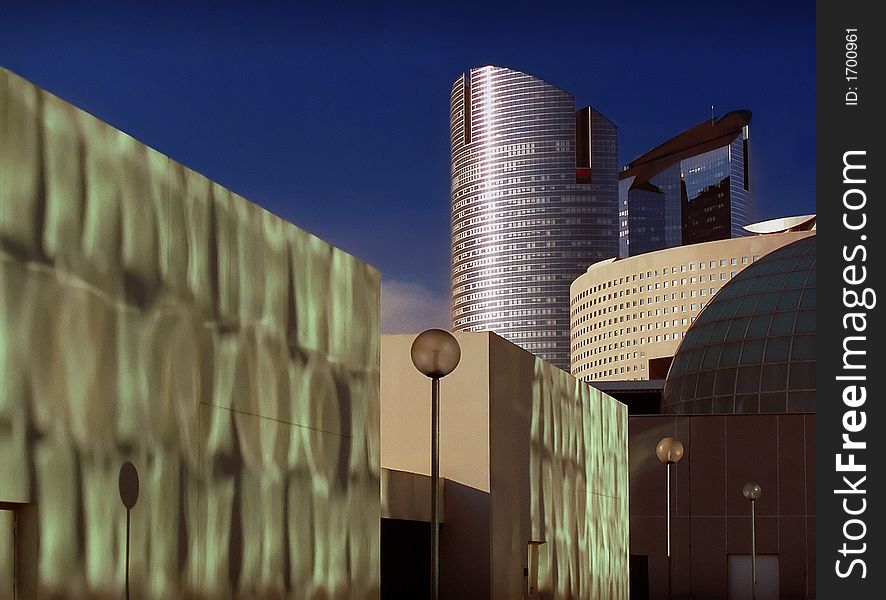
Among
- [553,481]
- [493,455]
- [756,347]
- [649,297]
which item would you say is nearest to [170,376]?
[493,455]

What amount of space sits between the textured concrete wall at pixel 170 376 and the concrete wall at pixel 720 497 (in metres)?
29.3

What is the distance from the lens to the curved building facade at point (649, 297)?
6914 inches

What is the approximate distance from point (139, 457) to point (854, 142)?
1000cm

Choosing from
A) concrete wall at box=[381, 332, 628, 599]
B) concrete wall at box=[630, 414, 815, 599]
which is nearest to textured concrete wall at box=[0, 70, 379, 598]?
concrete wall at box=[381, 332, 628, 599]

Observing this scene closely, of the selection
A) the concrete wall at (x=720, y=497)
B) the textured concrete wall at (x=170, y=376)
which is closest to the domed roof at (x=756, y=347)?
the concrete wall at (x=720, y=497)

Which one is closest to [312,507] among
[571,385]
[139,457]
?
[139,457]

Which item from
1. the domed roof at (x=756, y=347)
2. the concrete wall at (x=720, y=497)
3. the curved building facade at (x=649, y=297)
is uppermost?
the curved building facade at (x=649, y=297)

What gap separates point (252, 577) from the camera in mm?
16562

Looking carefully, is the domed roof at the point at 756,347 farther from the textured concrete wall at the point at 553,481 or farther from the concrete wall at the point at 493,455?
the concrete wall at the point at 493,455

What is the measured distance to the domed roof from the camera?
5403 cm

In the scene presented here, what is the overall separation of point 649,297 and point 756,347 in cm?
13098

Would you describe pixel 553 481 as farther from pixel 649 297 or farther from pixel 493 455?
pixel 649 297

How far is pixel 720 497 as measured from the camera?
158 feet

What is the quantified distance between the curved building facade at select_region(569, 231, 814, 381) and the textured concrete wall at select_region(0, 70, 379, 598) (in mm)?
148508
